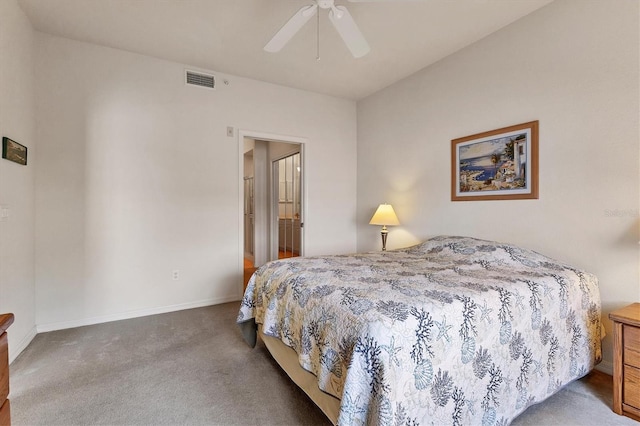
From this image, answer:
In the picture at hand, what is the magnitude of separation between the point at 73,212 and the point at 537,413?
12.8 ft

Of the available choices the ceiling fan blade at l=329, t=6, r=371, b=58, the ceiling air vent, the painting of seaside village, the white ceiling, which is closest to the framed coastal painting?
the painting of seaside village

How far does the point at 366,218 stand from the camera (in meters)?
4.38

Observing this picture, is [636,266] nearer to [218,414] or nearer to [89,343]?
[218,414]

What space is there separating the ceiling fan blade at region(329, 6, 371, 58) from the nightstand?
2.30 m

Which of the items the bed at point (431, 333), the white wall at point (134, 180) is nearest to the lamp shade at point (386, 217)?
the bed at point (431, 333)

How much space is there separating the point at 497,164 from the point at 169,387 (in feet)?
10.1

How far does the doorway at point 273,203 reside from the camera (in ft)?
15.5

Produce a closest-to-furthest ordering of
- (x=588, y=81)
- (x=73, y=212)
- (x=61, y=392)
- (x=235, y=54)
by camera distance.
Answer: (x=61, y=392) < (x=588, y=81) < (x=73, y=212) < (x=235, y=54)

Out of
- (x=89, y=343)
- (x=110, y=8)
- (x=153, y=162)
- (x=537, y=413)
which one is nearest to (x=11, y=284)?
(x=89, y=343)

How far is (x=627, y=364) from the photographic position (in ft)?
5.45

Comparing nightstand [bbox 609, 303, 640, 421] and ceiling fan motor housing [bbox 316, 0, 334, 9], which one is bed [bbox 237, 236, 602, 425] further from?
ceiling fan motor housing [bbox 316, 0, 334, 9]

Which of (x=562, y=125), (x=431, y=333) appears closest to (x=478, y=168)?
(x=562, y=125)

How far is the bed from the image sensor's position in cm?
118

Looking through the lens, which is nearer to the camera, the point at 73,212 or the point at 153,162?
the point at 73,212
